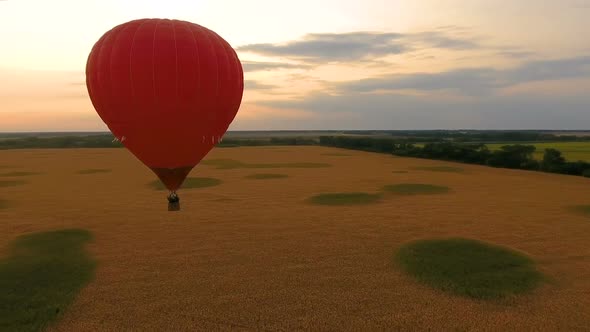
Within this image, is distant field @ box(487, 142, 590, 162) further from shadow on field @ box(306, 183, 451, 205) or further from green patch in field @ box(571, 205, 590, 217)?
green patch in field @ box(571, 205, 590, 217)

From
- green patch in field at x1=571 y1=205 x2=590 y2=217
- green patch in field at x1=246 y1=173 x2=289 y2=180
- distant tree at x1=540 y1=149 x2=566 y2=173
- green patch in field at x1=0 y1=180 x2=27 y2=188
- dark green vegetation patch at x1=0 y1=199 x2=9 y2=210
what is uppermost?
distant tree at x1=540 y1=149 x2=566 y2=173

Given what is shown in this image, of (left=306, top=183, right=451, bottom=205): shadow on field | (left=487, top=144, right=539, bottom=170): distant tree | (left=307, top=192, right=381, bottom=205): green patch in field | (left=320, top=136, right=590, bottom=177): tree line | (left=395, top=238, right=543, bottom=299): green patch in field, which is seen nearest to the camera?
(left=395, top=238, right=543, bottom=299): green patch in field

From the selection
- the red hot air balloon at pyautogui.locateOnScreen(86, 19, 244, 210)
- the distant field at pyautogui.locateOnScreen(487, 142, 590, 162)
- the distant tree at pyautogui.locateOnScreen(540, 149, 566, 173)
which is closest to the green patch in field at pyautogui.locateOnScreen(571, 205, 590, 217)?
the red hot air balloon at pyautogui.locateOnScreen(86, 19, 244, 210)

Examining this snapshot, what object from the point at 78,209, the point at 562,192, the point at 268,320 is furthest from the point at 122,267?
the point at 562,192

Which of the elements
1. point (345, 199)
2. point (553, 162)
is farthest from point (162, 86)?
point (553, 162)

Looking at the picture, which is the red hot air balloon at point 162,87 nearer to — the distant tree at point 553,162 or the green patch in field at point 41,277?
the green patch in field at point 41,277

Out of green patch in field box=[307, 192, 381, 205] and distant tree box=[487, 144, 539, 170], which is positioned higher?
distant tree box=[487, 144, 539, 170]
